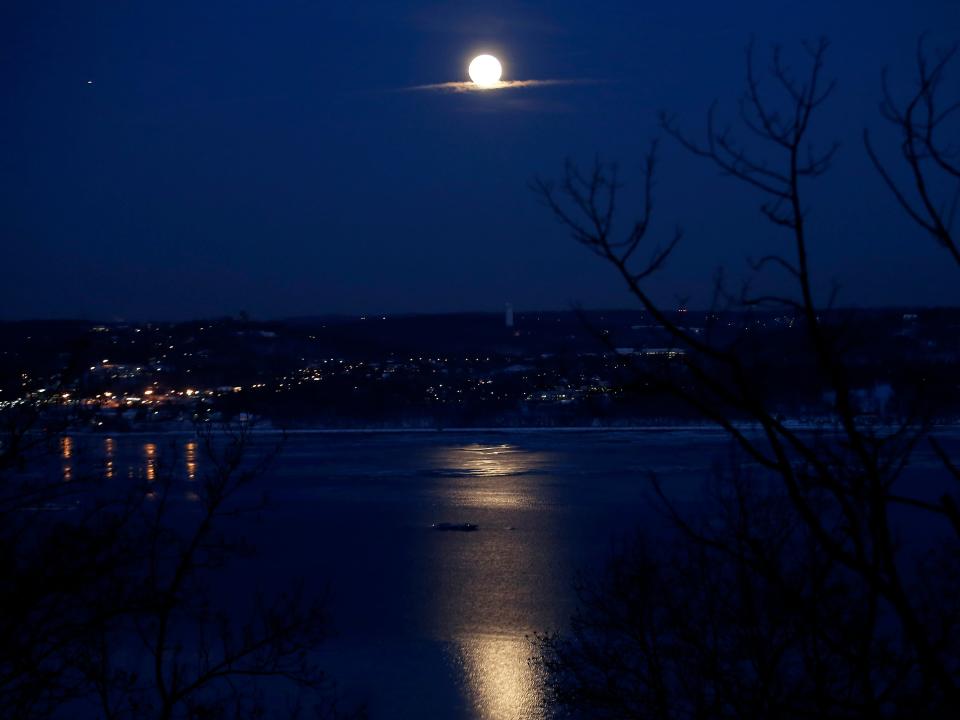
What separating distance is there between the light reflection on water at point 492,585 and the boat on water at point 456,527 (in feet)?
0.51

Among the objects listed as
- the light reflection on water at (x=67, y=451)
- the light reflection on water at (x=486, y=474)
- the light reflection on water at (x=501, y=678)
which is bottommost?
the light reflection on water at (x=486, y=474)

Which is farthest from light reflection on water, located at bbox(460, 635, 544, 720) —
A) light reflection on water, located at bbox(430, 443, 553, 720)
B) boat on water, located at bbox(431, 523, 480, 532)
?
boat on water, located at bbox(431, 523, 480, 532)

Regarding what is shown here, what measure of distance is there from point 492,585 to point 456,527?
104 inches

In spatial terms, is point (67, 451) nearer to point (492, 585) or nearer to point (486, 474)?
point (492, 585)

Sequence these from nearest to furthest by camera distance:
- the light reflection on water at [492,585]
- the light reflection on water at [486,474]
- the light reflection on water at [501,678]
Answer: the light reflection on water at [501,678], the light reflection on water at [492,585], the light reflection on water at [486,474]

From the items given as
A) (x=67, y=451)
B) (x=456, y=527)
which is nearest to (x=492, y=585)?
(x=456, y=527)

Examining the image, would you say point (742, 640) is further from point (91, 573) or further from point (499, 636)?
point (499, 636)

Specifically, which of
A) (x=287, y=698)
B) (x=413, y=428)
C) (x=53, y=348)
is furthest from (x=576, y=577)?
(x=413, y=428)

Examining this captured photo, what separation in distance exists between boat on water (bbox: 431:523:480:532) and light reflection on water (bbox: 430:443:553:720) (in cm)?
16

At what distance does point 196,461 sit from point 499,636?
1178 centimetres

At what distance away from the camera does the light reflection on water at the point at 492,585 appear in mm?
5523

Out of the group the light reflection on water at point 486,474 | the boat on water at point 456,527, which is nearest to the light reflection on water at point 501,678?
the boat on water at point 456,527

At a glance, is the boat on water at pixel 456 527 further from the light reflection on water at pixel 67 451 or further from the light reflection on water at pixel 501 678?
the light reflection on water at pixel 67 451

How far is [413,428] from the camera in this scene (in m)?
25.0
